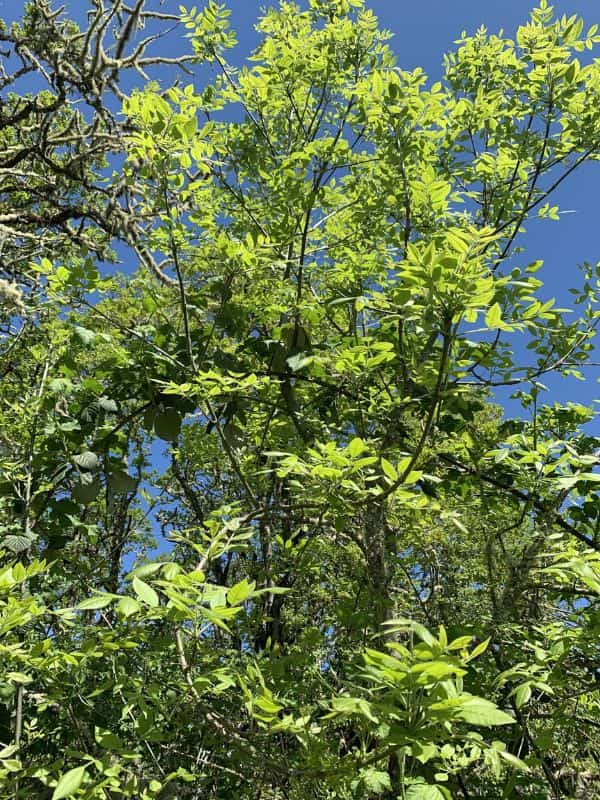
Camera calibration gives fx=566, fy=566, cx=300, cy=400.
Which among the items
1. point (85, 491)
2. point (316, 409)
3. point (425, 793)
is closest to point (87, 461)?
point (85, 491)

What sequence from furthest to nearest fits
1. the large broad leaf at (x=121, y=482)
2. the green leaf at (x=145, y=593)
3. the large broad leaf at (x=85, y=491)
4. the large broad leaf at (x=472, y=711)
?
the large broad leaf at (x=121, y=482) < the large broad leaf at (x=85, y=491) < the green leaf at (x=145, y=593) < the large broad leaf at (x=472, y=711)

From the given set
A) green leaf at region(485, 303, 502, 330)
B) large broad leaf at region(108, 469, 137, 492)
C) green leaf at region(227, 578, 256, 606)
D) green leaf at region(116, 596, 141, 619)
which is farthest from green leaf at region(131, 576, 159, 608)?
large broad leaf at region(108, 469, 137, 492)

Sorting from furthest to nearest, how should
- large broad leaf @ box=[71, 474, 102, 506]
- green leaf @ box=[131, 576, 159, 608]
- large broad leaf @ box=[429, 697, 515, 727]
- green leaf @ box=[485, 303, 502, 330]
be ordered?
large broad leaf @ box=[71, 474, 102, 506], green leaf @ box=[485, 303, 502, 330], green leaf @ box=[131, 576, 159, 608], large broad leaf @ box=[429, 697, 515, 727]

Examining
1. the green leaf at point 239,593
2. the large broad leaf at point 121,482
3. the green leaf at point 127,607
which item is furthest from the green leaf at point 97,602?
the large broad leaf at point 121,482

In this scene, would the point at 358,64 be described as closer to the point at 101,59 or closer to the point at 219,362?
the point at 219,362

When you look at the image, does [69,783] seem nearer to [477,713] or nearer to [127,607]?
[127,607]

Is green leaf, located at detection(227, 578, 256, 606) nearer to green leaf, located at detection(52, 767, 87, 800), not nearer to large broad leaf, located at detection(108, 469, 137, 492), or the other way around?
green leaf, located at detection(52, 767, 87, 800)

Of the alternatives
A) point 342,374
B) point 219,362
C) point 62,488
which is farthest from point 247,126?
point 62,488

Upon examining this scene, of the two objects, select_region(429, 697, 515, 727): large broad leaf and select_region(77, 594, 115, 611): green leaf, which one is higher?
select_region(77, 594, 115, 611): green leaf

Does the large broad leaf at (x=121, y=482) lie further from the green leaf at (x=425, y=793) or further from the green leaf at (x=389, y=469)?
the green leaf at (x=425, y=793)

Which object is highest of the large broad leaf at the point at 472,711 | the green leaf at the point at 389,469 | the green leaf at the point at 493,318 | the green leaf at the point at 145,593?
the green leaf at the point at 493,318

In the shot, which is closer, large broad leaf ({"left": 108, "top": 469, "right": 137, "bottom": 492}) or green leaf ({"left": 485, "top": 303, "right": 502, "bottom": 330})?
green leaf ({"left": 485, "top": 303, "right": 502, "bottom": 330})

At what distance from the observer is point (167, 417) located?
224 centimetres

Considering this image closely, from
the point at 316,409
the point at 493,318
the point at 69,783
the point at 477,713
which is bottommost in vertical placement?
the point at 69,783
